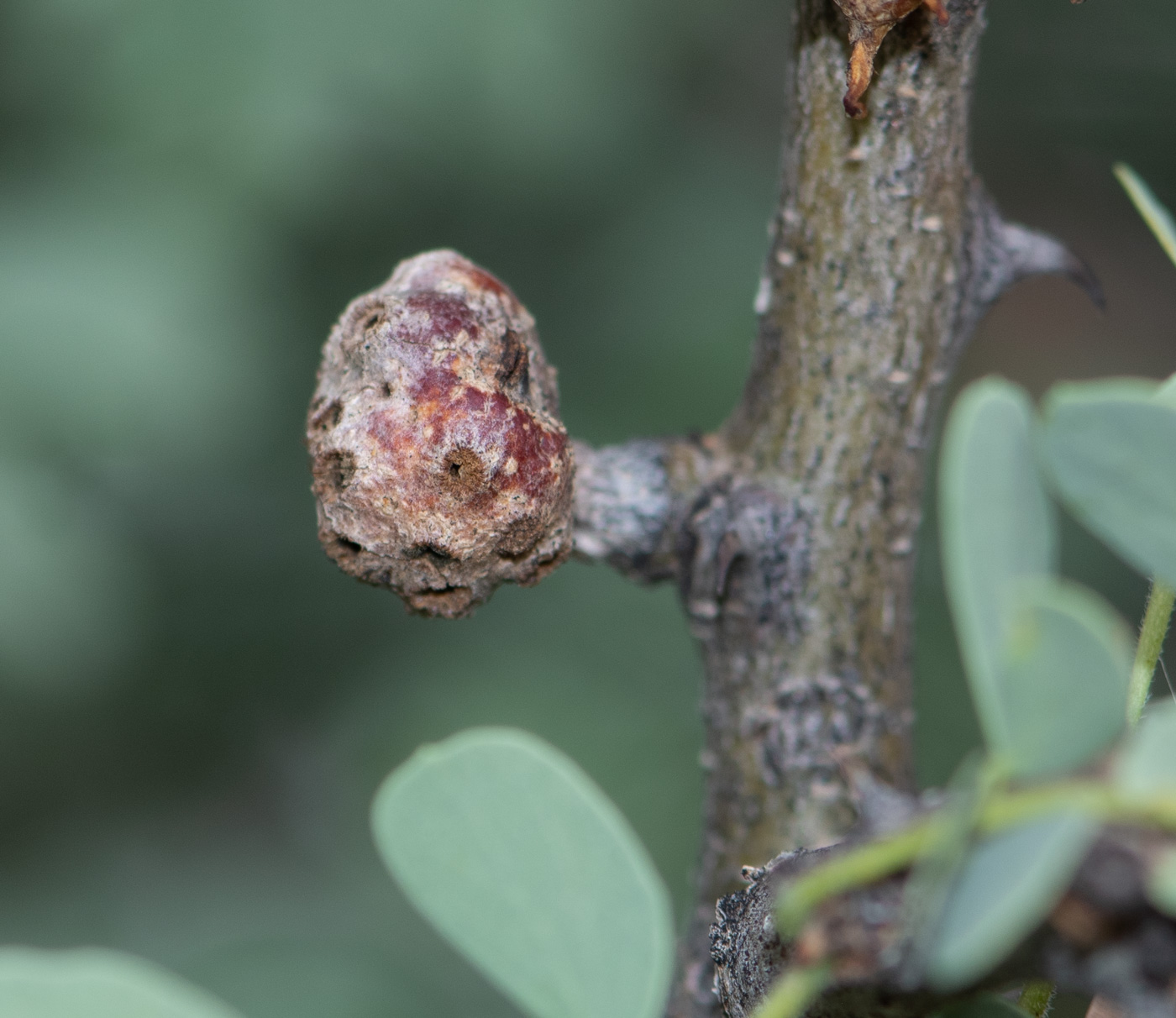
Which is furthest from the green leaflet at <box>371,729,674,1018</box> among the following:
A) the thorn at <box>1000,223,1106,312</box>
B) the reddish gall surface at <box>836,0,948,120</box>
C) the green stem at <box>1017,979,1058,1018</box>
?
the thorn at <box>1000,223,1106,312</box>

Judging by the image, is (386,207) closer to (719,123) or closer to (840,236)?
(719,123)

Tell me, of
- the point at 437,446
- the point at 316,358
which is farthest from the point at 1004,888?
the point at 316,358

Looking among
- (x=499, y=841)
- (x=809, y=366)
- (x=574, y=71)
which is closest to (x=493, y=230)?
(x=574, y=71)

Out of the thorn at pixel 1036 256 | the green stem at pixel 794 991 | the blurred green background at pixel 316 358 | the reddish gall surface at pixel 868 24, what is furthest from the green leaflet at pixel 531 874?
the blurred green background at pixel 316 358

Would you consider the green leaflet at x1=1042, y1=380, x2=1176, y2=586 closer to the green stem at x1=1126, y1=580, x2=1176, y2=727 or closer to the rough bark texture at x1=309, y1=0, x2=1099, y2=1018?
A: the green stem at x1=1126, y1=580, x2=1176, y2=727

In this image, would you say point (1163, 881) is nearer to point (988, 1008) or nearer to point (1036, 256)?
point (988, 1008)
